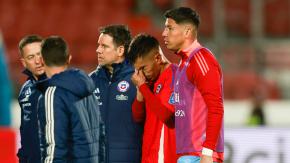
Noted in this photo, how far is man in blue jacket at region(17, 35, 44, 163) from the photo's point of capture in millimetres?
6719

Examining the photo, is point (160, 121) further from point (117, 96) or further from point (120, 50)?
point (120, 50)

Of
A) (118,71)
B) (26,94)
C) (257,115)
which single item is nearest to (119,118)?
(118,71)

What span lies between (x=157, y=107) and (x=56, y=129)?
3.17 ft

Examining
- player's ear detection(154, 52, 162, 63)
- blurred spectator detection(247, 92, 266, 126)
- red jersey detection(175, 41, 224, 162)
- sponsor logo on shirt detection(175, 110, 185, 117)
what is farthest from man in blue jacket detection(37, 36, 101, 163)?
blurred spectator detection(247, 92, 266, 126)

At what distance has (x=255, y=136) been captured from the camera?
30.6 ft

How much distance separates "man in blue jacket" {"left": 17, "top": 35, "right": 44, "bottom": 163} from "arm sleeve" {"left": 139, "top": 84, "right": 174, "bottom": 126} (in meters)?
0.91

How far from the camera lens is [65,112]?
5.65m

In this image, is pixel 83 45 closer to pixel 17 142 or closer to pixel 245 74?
pixel 245 74

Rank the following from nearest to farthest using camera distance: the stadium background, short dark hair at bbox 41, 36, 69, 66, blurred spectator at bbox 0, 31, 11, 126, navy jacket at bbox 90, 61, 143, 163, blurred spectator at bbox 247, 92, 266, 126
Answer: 1. short dark hair at bbox 41, 36, 69, 66
2. navy jacket at bbox 90, 61, 143, 163
3. blurred spectator at bbox 0, 31, 11, 126
4. blurred spectator at bbox 247, 92, 266, 126
5. the stadium background

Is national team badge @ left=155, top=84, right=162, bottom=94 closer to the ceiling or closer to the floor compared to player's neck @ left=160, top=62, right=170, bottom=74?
closer to the floor

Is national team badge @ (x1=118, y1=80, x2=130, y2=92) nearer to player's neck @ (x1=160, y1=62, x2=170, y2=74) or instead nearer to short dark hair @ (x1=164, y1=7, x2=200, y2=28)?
player's neck @ (x1=160, y1=62, x2=170, y2=74)

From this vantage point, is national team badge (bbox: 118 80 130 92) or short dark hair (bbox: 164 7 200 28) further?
national team badge (bbox: 118 80 130 92)

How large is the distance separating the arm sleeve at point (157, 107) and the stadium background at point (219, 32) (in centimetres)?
639

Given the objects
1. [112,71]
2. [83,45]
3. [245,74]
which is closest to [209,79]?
[112,71]
